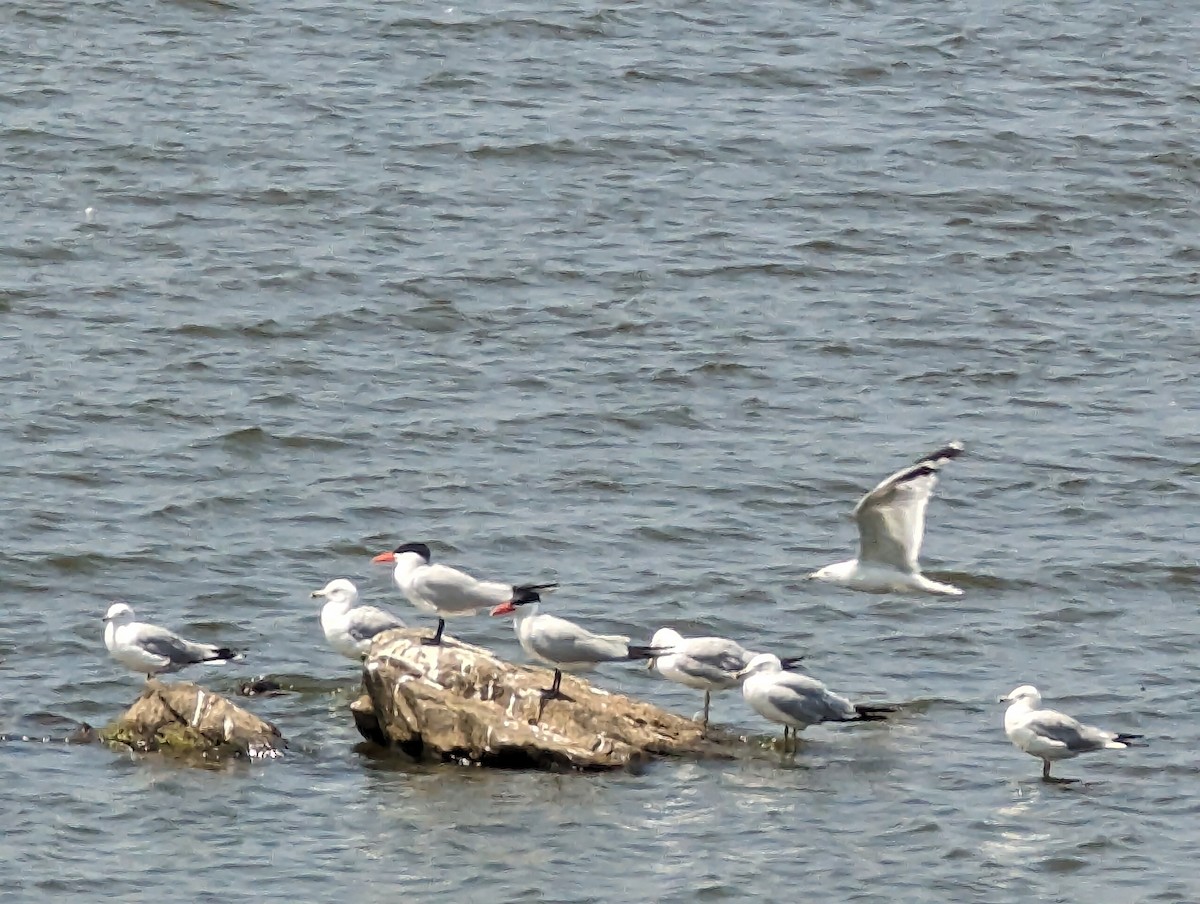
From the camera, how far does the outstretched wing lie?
13.4 m

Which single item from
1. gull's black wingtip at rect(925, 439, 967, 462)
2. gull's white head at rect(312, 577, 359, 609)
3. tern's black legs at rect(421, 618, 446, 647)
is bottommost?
gull's white head at rect(312, 577, 359, 609)

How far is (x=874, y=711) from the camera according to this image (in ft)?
42.8

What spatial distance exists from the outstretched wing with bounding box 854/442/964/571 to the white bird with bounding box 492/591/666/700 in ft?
6.65

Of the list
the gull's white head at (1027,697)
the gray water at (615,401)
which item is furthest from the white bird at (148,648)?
the gull's white head at (1027,697)

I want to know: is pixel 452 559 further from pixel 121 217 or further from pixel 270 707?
pixel 121 217

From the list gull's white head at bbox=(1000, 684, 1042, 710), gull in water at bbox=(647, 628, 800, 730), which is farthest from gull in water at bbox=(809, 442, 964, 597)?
gull's white head at bbox=(1000, 684, 1042, 710)

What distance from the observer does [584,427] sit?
60.1 feet

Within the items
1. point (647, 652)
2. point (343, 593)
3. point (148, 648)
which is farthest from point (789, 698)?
point (148, 648)

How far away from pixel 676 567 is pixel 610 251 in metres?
6.77

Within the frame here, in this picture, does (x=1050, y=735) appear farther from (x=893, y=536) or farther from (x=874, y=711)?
(x=893, y=536)

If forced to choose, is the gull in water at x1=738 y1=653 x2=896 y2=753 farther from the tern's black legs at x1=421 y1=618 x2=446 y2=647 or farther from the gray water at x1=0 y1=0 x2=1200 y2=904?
the tern's black legs at x1=421 y1=618 x2=446 y2=647

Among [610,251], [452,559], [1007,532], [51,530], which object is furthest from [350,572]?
[610,251]

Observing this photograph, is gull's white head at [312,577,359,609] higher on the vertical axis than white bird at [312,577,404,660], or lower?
higher

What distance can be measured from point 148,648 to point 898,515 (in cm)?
448
